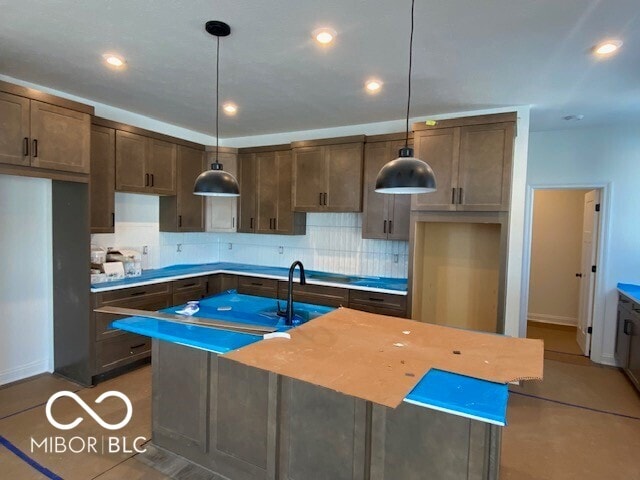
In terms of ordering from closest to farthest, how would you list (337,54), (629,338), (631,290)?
(337,54) < (629,338) < (631,290)

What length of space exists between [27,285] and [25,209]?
72 cm

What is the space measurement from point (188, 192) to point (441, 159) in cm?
301

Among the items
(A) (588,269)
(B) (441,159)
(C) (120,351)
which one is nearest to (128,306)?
(C) (120,351)

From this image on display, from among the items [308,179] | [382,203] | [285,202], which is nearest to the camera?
[382,203]

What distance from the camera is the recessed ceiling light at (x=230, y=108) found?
147 inches

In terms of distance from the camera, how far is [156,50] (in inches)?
A: 100

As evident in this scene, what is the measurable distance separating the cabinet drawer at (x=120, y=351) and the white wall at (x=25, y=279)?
651mm

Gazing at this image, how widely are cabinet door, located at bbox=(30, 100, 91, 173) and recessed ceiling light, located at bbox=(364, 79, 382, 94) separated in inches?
97.9

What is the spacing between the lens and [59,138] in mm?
3125

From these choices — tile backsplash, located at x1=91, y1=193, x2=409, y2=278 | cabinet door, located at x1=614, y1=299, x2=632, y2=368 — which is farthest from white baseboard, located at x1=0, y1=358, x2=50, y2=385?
cabinet door, located at x1=614, y1=299, x2=632, y2=368

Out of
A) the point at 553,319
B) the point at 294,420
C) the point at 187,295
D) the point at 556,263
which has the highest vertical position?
the point at 556,263

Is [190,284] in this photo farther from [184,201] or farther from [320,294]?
[320,294]

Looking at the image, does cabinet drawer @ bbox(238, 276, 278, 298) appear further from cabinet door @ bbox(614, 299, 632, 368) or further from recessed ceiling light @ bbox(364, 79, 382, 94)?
cabinet door @ bbox(614, 299, 632, 368)

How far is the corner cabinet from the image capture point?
16.0 feet
